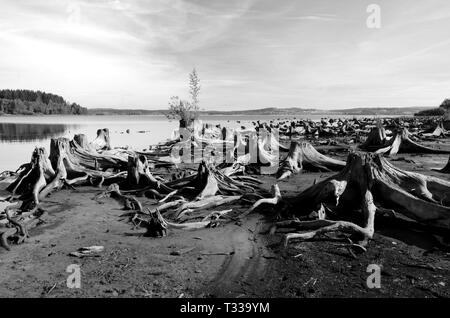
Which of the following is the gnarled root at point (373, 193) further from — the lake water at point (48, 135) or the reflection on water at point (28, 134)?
the reflection on water at point (28, 134)

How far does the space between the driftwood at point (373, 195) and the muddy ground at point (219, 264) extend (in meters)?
0.40

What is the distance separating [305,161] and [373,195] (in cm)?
727

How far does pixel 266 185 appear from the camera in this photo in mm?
12906

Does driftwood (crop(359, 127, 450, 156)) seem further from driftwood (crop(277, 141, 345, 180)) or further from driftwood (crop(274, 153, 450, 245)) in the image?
driftwood (crop(274, 153, 450, 245))

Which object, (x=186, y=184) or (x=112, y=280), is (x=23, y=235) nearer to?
(x=112, y=280)

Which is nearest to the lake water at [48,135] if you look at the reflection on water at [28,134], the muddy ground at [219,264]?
the reflection on water at [28,134]

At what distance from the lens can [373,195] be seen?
328 inches

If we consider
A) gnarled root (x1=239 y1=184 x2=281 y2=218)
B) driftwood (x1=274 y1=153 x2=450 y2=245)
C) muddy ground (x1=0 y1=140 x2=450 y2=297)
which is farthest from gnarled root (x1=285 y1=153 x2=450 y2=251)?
gnarled root (x1=239 y1=184 x2=281 y2=218)

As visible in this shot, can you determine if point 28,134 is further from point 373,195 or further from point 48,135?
point 373,195

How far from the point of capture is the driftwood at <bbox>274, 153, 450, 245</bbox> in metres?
7.41

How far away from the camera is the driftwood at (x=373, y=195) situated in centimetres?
741

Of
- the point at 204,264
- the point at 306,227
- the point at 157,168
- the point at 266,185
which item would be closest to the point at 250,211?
the point at 306,227
